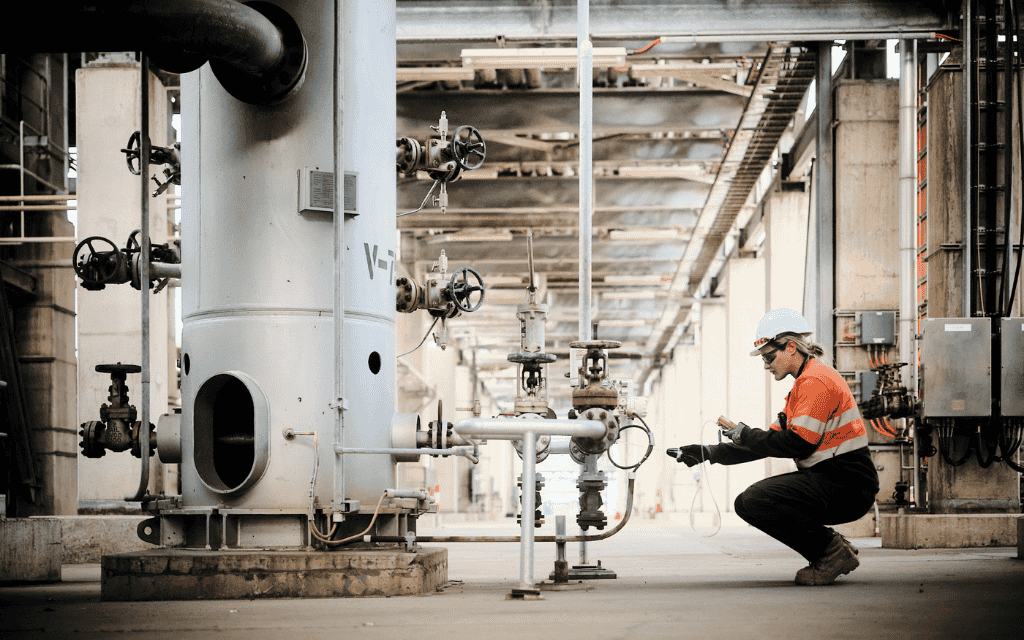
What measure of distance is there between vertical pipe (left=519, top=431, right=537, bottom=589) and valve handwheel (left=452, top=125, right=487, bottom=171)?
79.6 inches

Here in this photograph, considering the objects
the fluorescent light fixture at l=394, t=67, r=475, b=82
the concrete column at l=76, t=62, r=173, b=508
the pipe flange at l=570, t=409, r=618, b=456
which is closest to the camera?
the pipe flange at l=570, t=409, r=618, b=456

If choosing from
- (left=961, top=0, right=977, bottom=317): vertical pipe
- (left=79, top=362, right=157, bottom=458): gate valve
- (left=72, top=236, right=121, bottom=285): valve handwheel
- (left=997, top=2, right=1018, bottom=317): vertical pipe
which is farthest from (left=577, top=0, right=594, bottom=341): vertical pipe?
(left=961, top=0, right=977, bottom=317): vertical pipe

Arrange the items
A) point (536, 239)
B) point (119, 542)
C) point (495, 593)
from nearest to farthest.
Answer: point (495, 593) → point (119, 542) → point (536, 239)

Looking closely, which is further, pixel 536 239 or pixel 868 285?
pixel 536 239

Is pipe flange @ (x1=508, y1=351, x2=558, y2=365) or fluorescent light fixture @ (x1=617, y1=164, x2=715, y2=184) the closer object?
pipe flange @ (x1=508, y1=351, x2=558, y2=365)

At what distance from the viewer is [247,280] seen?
220 inches

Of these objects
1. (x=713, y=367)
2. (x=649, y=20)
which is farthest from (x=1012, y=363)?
(x=713, y=367)

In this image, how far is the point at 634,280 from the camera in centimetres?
2720

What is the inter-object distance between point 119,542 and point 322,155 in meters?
5.37

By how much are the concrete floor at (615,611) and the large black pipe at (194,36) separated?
7.72 feet

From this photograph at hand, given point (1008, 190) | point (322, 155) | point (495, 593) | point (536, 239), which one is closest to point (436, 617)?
point (495, 593)

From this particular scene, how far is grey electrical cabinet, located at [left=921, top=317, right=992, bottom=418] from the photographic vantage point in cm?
970

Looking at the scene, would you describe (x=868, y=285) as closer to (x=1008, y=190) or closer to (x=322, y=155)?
(x=1008, y=190)

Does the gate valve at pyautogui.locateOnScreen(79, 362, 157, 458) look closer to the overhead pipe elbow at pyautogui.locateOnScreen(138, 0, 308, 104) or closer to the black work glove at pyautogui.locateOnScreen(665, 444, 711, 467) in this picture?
the overhead pipe elbow at pyautogui.locateOnScreen(138, 0, 308, 104)
